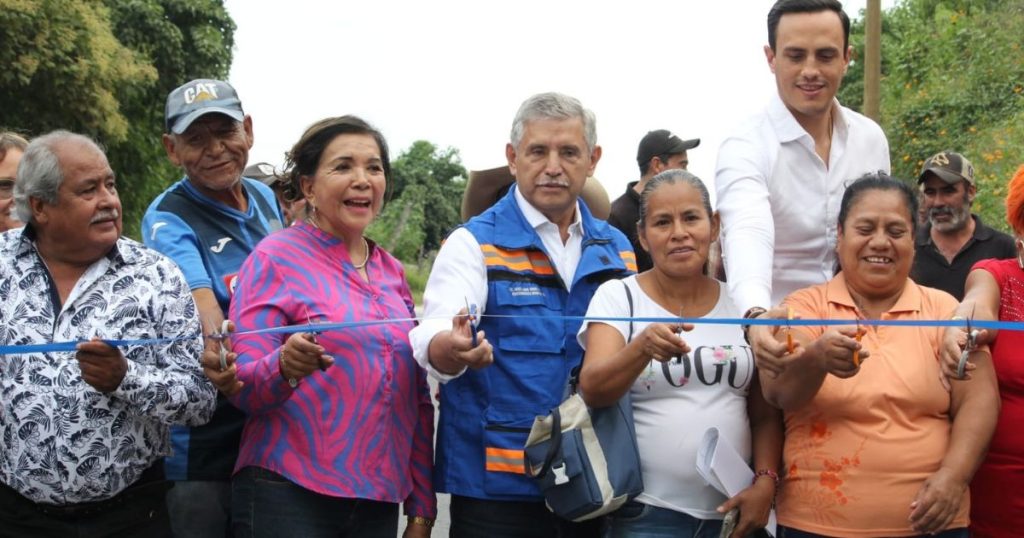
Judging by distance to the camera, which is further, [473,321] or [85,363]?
[473,321]

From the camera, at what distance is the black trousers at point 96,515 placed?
3.36m

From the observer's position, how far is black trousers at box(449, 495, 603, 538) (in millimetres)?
3732

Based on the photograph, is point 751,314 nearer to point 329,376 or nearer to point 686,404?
point 686,404

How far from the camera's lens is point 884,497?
3379 millimetres

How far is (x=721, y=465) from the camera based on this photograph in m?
3.53

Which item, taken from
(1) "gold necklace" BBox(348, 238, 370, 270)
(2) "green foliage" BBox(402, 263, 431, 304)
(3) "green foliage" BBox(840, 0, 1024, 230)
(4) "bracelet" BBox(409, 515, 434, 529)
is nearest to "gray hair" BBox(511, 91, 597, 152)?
(1) "gold necklace" BBox(348, 238, 370, 270)

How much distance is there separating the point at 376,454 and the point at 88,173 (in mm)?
1303

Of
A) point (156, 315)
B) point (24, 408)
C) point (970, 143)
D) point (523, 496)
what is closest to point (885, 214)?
point (523, 496)

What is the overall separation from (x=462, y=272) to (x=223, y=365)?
0.87 meters

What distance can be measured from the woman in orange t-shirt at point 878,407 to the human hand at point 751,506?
64 mm

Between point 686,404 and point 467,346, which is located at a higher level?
point 467,346

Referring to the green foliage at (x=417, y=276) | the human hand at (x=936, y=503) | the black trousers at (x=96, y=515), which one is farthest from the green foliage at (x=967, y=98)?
the green foliage at (x=417, y=276)

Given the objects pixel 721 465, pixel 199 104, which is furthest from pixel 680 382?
pixel 199 104

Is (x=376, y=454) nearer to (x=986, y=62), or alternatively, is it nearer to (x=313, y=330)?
(x=313, y=330)
